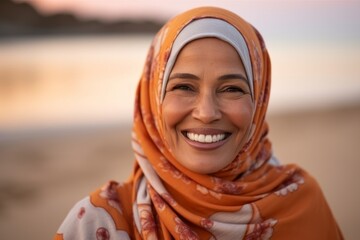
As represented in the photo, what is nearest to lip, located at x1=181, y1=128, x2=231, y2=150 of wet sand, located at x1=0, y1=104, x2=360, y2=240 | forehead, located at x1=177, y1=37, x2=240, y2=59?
forehead, located at x1=177, y1=37, x2=240, y2=59

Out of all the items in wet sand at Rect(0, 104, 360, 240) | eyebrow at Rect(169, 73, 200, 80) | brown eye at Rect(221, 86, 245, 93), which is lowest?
wet sand at Rect(0, 104, 360, 240)

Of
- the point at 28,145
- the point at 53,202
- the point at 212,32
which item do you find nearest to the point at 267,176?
the point at 212,32

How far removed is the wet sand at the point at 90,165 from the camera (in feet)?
16.7

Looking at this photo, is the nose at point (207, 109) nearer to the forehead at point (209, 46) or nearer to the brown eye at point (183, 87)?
the brown eye at point (183, 87)

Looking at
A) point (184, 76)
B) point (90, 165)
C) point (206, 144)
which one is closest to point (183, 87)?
point (184, 76)

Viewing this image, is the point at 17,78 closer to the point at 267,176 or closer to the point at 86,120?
the point at 86,120

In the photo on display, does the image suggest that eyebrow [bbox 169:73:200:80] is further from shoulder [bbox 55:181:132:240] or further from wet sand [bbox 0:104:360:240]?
wet sand [bbox 0:104:360:240]

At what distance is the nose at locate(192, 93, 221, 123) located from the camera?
205cm

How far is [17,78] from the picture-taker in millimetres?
11203

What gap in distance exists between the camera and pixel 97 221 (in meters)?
2.16

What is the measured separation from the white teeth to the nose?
0.07 meters

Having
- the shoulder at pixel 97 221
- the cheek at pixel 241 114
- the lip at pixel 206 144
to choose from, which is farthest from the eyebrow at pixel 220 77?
the shoulder at pixel 97 221

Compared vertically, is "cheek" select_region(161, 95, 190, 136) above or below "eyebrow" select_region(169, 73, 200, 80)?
below

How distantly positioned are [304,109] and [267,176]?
7467mm
